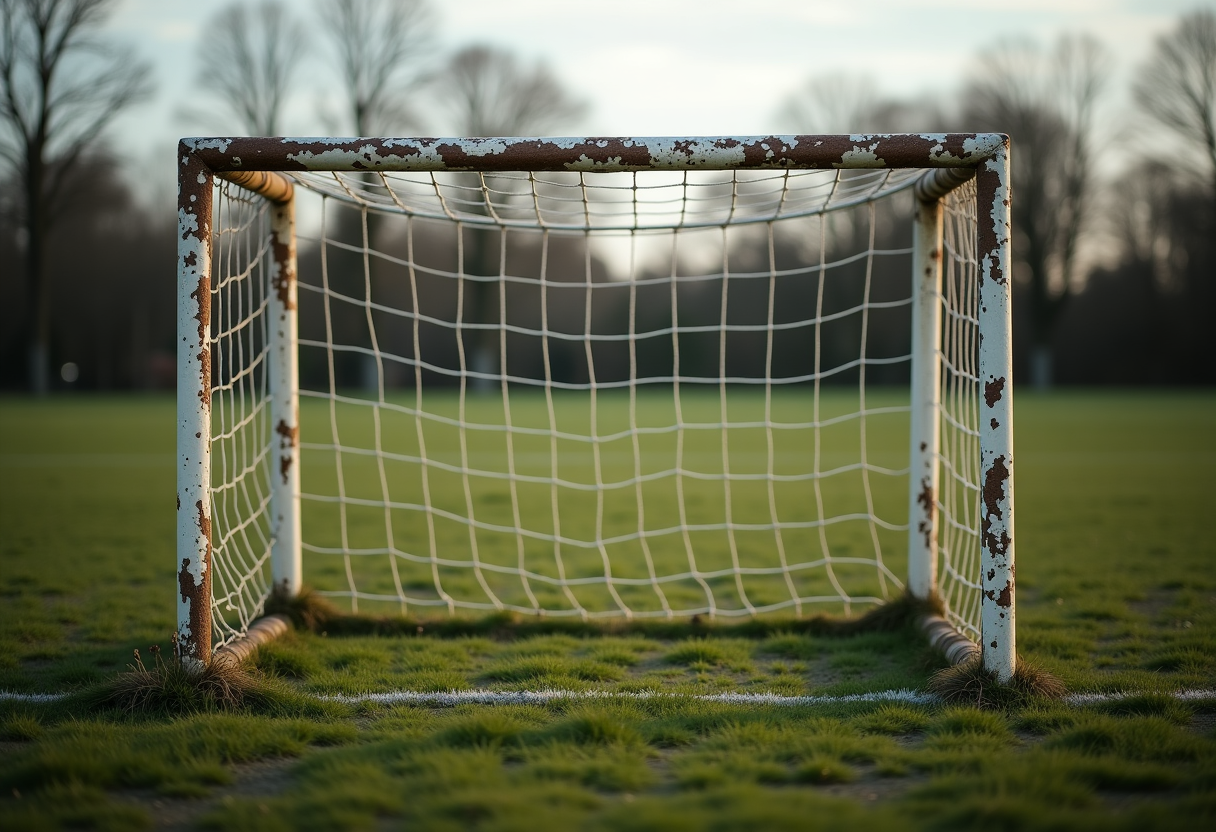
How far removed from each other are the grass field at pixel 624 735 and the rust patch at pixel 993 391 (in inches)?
39.5

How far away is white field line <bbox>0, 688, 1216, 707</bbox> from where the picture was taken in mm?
3008

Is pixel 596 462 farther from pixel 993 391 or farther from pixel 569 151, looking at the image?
pixel 993 391

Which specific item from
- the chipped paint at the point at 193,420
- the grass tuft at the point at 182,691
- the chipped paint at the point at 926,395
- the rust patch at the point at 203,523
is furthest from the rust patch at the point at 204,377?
the chipped paint at the point at 926,395

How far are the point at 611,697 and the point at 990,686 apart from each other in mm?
1271

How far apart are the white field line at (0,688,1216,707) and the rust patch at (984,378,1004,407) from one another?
3.35ft

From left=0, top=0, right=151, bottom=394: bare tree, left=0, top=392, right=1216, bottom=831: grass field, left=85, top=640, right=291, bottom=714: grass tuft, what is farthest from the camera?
left=0, top=0, right=151, bottom=394: bare tree

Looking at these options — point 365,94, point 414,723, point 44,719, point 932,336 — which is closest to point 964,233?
point 932,336

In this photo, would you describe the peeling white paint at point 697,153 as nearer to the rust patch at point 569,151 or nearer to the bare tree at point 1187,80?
the rust patch at point 569,151

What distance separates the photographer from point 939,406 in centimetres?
394

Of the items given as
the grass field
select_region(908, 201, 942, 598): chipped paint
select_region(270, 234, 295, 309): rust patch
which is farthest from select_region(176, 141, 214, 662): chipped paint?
select_region(908, 201, 942, 598): chipped paint

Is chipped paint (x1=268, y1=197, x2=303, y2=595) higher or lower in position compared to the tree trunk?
lower

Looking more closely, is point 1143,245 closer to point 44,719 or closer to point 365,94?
point 365,94

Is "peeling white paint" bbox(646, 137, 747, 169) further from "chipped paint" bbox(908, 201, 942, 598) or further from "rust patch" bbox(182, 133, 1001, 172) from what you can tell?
"chipped paint" bbox(908, 201, 942, 598)

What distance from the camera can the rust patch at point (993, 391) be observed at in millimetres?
3027
